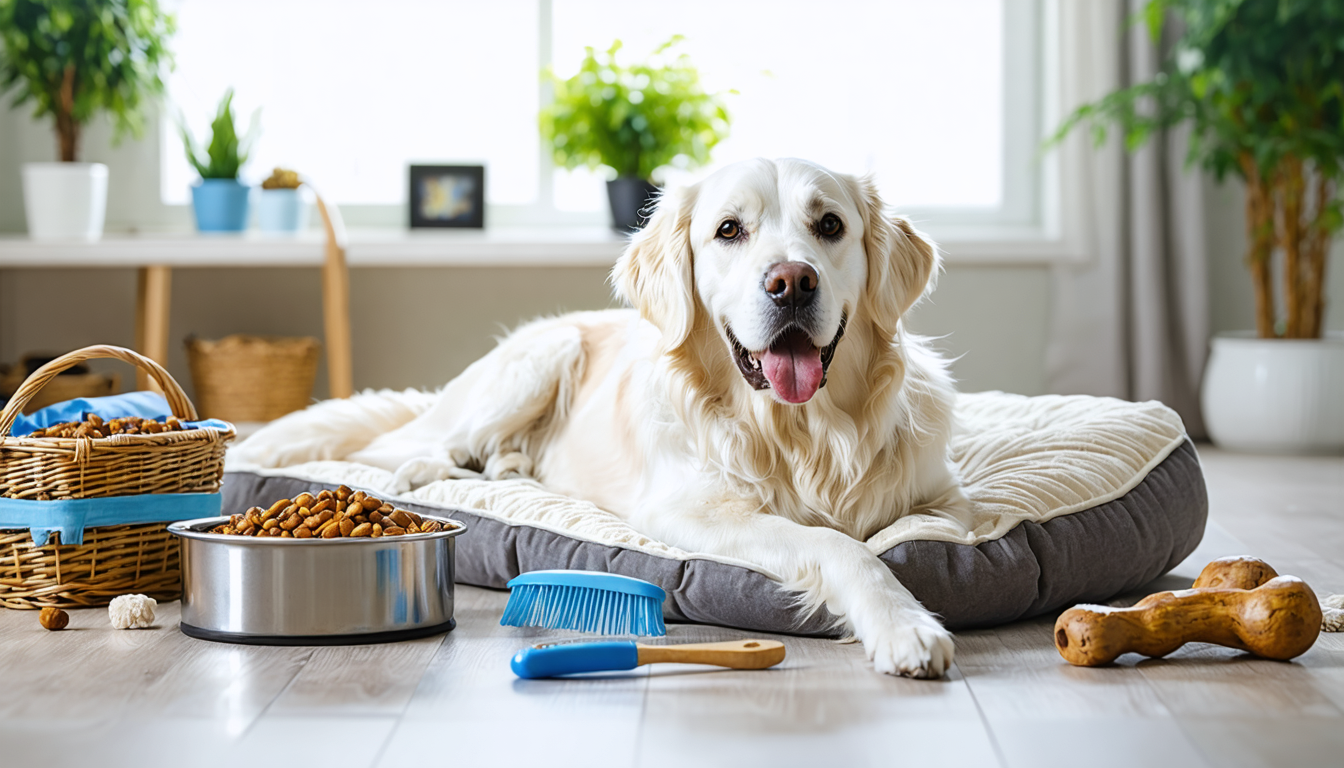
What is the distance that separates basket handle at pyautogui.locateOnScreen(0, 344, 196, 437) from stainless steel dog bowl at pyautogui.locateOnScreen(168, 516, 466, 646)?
42 cm

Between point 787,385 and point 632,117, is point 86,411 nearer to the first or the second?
point 787,385

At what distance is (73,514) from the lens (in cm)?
197

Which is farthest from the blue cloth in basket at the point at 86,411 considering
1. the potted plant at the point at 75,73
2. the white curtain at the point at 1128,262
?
the white curtain at the point at 1128,262

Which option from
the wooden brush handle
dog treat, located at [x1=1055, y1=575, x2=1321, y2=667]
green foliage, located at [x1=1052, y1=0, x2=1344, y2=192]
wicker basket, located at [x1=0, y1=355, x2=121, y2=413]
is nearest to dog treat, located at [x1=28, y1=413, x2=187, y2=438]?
the wooden brush handle

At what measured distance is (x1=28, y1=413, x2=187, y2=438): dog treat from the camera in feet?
6.68

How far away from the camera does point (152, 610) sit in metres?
1.90

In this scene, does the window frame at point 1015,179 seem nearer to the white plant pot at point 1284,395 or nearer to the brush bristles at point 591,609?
the white plant pot at point 1284,395

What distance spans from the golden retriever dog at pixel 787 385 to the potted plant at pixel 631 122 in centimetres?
205

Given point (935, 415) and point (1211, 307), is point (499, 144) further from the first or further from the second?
point (935, 415)

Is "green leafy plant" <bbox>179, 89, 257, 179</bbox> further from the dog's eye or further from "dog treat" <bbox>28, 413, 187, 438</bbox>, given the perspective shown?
the dog's eye

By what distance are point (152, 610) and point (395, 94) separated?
3.30 m

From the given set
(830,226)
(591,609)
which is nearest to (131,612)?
(591,609)

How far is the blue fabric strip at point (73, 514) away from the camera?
6.47 ft

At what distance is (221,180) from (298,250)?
0.39 m
